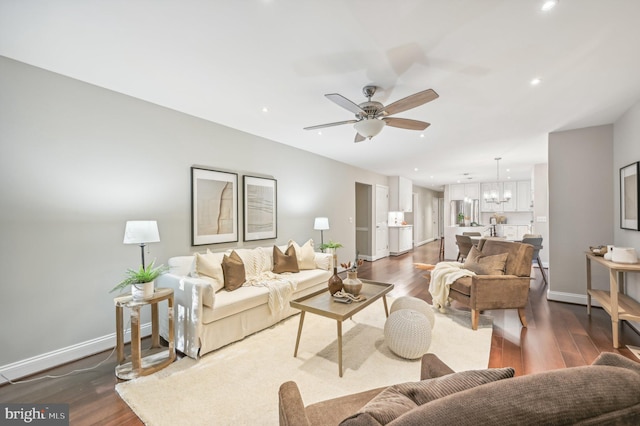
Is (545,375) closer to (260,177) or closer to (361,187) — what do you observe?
(260,177)

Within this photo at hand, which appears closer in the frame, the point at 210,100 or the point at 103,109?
the point at 103,109

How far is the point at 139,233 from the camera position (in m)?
2.46

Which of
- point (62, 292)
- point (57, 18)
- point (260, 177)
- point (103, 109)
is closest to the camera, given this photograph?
point (57, 18)

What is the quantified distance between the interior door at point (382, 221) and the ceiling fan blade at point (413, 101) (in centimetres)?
555

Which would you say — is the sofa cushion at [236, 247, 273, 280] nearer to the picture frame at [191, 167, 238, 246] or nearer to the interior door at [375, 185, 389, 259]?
the picture frame at [191, 167, 238, 246]

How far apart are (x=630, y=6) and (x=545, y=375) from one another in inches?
93.6

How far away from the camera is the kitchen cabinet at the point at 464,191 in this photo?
9406 mm

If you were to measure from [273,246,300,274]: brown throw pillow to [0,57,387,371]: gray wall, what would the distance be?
3.69 ft

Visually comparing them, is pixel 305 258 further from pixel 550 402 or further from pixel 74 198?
pixel 550 402

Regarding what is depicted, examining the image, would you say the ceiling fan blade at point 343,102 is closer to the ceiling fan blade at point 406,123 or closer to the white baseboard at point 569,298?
the ceiling fan blade at point 406,123

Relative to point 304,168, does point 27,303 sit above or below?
below

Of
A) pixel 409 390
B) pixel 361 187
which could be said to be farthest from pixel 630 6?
pixel 361 187

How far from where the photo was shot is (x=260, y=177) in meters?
4.28

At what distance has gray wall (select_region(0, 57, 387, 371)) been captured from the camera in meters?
2.24
